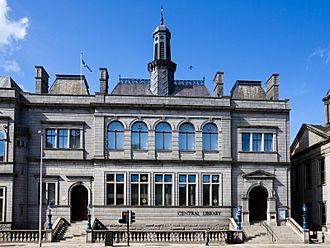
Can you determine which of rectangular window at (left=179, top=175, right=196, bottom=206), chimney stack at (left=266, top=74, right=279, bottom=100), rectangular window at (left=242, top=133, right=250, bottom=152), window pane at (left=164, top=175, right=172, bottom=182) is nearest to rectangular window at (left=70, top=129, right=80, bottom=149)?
window pane at (left=164, top=175, right=172, bottom=182)

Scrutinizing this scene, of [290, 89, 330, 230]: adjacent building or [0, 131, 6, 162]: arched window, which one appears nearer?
[0, 131, 6, 162]: arched window

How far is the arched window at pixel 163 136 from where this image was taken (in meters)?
42.6

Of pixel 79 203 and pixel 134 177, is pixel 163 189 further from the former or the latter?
pixel 79 203

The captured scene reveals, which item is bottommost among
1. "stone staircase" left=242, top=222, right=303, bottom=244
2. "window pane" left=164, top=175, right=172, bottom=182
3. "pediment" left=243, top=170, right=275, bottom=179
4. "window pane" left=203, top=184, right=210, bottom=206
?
"stone staircase" left=242, top=222, right=303, bottom=244

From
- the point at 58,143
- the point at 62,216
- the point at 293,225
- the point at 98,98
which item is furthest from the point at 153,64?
the point at 293,225

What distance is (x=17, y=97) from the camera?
40.9m

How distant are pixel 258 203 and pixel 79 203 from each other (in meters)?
16.3

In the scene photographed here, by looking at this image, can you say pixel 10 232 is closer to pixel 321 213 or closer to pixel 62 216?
pixel 62 216

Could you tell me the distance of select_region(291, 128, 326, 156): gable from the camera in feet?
147

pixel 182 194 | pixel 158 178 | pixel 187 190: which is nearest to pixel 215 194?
pixel 187 190

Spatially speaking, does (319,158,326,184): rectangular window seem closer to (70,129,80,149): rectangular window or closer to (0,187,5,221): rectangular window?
(70,129,80,149): rectangular window

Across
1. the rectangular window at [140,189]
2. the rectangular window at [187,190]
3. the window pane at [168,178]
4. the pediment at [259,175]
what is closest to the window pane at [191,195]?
the rectangular window at [187,190]

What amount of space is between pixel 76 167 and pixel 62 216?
14.4 feet

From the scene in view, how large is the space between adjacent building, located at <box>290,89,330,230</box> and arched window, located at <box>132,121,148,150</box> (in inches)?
630
